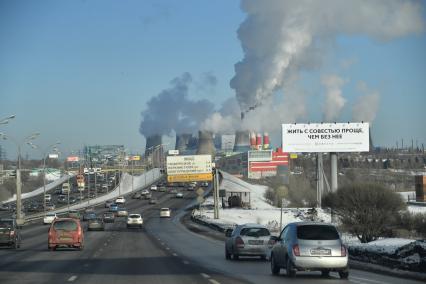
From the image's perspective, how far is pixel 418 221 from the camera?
64.0 meters

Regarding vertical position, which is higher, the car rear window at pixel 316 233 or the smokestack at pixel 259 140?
the smokestack at pixel 259 140

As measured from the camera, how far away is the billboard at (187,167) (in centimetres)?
8575

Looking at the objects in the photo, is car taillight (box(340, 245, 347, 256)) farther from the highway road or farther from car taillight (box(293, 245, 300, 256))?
car taillight (box(293, 245, 300, 256))

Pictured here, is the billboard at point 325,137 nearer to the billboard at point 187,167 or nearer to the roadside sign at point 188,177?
the billboard at point 187,167

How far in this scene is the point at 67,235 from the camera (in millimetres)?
37906

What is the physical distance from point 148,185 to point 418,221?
113895 millimetres

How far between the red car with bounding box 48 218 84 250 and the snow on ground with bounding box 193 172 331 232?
2622cm

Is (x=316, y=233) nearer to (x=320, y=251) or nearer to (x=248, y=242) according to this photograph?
(x=320, y=251)

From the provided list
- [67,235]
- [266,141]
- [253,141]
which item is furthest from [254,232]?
[266,141]

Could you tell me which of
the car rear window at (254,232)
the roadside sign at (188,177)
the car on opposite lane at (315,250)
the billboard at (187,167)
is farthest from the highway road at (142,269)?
the roadside sign at (188,177)

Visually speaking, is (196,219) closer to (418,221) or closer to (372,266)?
(418,221)

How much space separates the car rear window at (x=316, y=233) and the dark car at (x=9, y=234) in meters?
22.5

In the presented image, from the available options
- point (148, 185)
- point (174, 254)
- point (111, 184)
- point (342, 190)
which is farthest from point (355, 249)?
point (111, 184)

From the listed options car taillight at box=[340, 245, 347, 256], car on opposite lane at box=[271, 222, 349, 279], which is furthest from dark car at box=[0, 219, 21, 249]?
car taillight at box=[340, 245, 347, 256]
